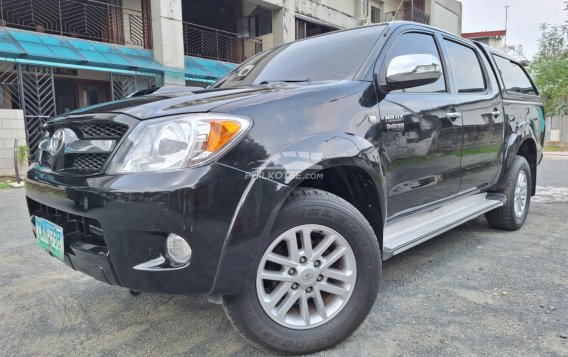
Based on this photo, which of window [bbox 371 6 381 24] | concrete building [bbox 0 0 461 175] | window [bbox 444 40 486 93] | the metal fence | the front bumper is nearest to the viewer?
the front bumper

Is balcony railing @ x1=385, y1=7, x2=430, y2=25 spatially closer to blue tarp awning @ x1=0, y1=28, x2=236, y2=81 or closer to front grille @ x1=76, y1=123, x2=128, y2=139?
blue tarp awning @ x1=0, y1=28, x2=236, y2=81

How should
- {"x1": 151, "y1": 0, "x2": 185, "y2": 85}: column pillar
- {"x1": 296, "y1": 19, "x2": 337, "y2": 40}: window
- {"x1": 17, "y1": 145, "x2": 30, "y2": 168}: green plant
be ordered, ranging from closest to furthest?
{"x1": 17, "y1": 145, "x2": 30, "y2": 168}: green plant
{"x1": 151, "y1": 0, "x2": 185, "y2": 85}: column pillar
{"x1": 296, "y1": 19, "x2": 337, "y2": 40}: window

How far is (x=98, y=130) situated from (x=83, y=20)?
11.9 meters

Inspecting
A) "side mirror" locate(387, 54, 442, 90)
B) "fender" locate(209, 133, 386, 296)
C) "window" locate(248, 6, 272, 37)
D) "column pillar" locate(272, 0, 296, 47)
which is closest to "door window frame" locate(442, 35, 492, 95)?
"side mirror" locate(387, 54, 442, 90)

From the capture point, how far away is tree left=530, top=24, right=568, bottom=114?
69.5ft

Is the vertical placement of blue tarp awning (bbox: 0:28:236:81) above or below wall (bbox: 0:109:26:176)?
above

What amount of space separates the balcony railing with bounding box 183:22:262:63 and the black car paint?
40.8ft

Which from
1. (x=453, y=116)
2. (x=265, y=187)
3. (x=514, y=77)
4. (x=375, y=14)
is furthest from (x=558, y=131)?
(x=265, y=187)

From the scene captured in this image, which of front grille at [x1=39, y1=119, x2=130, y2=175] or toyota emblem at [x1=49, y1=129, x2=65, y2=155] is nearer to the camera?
front grille at [x1=39, y1=119, x2=130, y2=175]

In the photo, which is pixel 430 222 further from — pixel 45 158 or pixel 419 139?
pixel 45 158

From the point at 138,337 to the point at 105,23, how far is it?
12.0m

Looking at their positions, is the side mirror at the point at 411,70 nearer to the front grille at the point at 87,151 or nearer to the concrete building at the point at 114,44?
the front grille at the point at 87,151

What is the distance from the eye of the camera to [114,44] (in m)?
11.6

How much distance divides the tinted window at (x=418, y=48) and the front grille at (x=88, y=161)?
1815 millimetres
